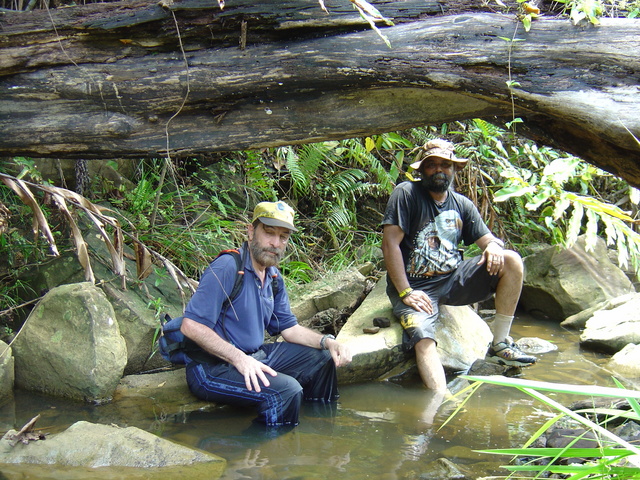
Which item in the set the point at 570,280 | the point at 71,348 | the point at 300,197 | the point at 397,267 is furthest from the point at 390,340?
the point at 300,197

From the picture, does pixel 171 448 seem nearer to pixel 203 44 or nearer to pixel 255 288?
pixel 255 288

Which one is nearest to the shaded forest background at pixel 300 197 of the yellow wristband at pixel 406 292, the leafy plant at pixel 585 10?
the leafy plant at pixel 585 10

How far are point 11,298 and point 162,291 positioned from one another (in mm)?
1164

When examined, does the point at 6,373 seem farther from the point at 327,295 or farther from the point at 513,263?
the point at 513,263

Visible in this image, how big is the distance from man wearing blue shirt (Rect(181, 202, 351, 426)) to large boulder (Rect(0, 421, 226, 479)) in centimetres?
77

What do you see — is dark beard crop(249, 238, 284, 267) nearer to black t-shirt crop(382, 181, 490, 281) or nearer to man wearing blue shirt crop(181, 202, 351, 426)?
man wearing blue shirt crop(181, 202, 351, 426)

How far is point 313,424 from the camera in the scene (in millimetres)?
4543

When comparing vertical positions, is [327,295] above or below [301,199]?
below

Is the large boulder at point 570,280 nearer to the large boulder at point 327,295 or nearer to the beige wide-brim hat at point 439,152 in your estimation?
the large boulder at point 327,295

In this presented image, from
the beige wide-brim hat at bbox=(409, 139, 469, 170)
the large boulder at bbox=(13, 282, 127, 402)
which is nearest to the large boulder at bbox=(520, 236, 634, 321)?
the beige wide-brim hat at bbox=(409, 139, 469, 170)

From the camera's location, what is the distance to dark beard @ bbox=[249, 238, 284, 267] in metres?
4.60

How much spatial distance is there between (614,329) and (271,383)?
3.91 m

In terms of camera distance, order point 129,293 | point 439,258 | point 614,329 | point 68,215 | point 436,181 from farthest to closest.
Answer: point 614,329 < point 439,258 < point 436,181 < point 129,293 < point 68,215

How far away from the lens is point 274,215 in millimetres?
4562
